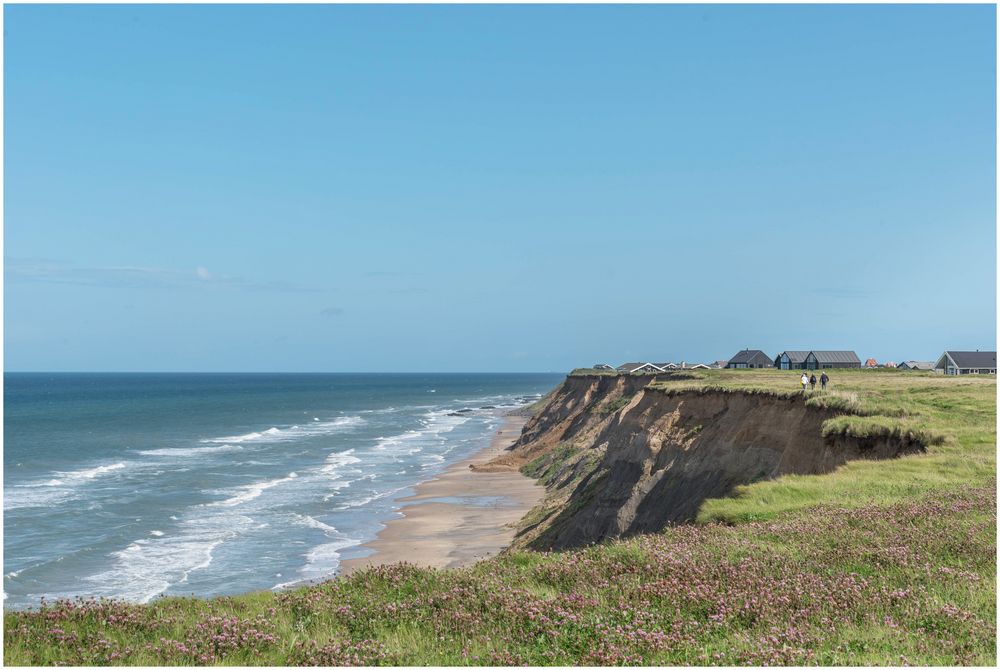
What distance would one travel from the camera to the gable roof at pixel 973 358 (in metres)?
92.6

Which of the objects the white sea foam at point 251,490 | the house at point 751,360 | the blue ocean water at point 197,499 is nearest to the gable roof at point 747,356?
the house at point 751,360

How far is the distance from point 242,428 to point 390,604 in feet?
361

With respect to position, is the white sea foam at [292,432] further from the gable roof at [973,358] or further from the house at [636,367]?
the gable roof at [973,358]

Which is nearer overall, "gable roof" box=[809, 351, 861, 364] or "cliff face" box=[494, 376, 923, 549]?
"cliff face" box=[494, 376, 923, 549]

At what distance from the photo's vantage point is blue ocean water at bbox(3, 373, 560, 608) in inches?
1345

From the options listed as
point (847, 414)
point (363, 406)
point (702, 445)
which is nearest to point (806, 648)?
point (847, 414)

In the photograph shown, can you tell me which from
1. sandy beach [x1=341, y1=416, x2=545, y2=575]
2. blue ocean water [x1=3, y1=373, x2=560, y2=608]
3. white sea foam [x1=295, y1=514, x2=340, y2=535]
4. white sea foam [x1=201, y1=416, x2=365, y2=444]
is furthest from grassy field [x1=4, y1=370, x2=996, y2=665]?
white sea foam [x1=201, y1=416, x2=365, y2=444]

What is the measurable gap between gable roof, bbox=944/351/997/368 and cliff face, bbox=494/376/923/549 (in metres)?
60.2

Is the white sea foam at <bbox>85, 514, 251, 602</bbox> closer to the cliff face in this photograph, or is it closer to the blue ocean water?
the blue ocean water

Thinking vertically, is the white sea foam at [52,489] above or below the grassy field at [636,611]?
below

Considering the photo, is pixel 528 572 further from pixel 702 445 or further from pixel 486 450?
pixel 486 450

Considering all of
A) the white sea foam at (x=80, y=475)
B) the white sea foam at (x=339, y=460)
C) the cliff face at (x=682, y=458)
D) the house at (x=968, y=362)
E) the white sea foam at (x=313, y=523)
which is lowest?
the white sea foam at (x=80, y=475)

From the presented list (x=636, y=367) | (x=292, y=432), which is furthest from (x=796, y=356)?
(x=292, y=432)

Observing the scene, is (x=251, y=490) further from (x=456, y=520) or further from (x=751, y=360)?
(x=751, y=360)
